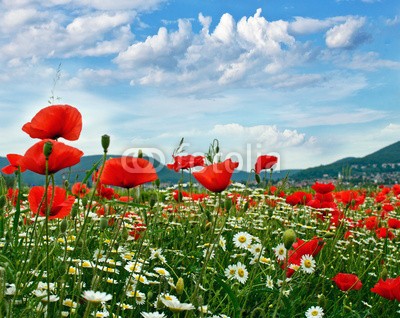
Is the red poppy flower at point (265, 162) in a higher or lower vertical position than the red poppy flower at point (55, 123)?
lower

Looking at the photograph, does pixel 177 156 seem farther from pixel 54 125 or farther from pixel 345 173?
pixel 345 173

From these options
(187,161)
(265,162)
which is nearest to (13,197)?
(187,161)

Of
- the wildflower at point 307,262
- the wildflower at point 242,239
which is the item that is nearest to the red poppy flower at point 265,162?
the wildflower at point 242,239

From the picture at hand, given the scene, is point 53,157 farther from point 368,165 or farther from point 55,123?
point 368,165

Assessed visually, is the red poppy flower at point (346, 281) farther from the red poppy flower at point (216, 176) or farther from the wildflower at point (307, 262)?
the red poppy flower at point (216, 176)

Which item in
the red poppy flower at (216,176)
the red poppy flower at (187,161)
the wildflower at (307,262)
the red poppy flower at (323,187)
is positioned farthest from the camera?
the red poppy flower at (323,187)

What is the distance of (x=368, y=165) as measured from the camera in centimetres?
10388

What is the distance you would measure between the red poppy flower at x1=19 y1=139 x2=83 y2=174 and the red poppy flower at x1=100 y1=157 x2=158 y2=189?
0.18 meters

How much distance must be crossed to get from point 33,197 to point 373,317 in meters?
2.26

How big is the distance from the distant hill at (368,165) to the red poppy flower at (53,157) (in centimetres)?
7653

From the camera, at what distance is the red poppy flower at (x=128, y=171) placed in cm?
198

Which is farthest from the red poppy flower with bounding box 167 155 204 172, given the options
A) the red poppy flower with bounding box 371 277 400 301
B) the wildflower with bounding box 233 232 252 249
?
the red poppy flower with bounding box 371 277 400 301

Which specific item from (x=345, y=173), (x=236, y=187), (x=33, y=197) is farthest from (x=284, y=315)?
(x=345, y=173)

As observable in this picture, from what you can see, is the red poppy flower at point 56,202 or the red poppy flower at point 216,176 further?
the red poppy flower at point 56,202
